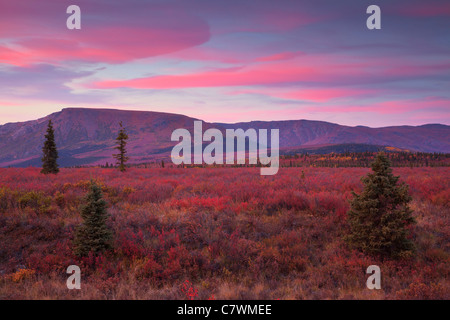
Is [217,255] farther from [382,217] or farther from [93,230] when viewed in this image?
[382,217]

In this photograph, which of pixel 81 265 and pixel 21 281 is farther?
pixel 81 265

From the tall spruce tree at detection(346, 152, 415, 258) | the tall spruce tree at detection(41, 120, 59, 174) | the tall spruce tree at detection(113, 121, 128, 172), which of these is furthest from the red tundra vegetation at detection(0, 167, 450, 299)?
the tall spruce tree at detection(113, 121, 128, 172)

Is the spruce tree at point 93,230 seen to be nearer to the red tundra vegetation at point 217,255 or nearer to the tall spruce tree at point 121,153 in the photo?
the red tundra vegetation at point 217,255

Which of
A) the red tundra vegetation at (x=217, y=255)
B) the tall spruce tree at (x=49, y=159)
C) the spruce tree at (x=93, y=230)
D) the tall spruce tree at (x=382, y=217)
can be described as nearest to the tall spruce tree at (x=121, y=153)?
the tall spruce tree at (x=49, y=159)

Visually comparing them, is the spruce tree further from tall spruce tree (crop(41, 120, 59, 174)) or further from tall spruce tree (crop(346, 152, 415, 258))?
tall spruce tree (crop(41, 120, 59, 174))

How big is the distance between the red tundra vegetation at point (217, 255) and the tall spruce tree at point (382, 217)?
15.4 inches

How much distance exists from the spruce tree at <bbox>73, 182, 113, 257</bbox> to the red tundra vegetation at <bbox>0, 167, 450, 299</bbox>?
265 millimetres

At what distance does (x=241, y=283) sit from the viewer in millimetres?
6023

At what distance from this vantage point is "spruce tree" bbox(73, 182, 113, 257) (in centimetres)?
708

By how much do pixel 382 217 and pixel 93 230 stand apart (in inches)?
341

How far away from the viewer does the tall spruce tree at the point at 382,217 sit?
6.62 m

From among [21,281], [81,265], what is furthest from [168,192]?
[21,281]
